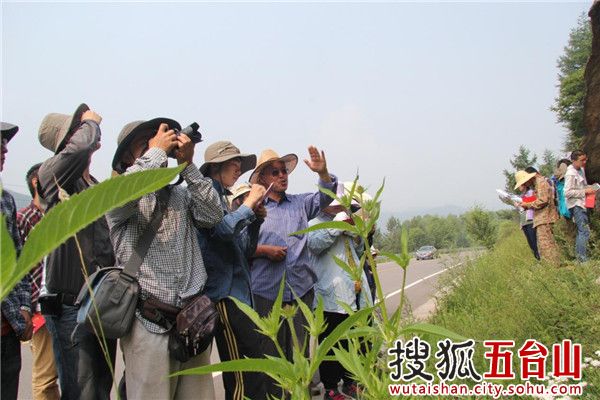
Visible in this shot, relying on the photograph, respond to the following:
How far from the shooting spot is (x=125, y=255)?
7.38 ft

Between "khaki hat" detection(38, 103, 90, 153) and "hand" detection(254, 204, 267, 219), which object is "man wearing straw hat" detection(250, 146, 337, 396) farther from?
"khaki hat" detection(38, 103, 90, 153)

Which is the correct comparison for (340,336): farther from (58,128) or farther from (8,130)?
(58,128)

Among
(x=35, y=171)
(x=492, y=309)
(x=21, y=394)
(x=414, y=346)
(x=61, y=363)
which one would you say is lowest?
(x=21, y=394)

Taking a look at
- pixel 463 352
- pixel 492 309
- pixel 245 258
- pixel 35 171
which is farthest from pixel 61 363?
pixel 492 309

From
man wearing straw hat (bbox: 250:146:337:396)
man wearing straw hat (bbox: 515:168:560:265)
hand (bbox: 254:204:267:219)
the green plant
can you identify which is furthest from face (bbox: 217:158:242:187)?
man wearing straw hat (bbox: 515:168:560:265)

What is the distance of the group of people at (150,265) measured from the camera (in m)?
2.22

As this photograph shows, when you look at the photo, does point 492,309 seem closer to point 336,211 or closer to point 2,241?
point 336,211

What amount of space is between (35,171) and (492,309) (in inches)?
133

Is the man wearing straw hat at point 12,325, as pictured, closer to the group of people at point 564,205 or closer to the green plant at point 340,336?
the green plant at point 340,336

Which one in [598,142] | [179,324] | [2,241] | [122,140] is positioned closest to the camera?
[2,241]

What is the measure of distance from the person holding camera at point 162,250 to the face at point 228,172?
27.0 inches

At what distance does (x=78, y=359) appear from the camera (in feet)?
8.33

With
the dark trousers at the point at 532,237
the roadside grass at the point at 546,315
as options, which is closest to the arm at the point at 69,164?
the roadside grass at the point at 546,315

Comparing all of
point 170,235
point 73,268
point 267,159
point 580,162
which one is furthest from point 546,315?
point 580,162
